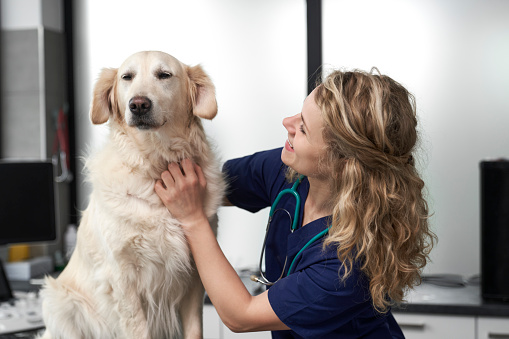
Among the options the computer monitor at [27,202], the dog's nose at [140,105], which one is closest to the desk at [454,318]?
the dog's nose at [140,105]

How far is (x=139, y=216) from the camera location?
1371mm

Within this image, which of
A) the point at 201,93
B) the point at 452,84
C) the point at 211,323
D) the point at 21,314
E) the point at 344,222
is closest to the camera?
the point at 344,222

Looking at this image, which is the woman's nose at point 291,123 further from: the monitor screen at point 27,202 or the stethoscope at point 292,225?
the monitor screen at point 27,202

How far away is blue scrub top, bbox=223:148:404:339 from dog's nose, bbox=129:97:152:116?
40 centimetres

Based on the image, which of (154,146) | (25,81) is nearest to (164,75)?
(154,146)

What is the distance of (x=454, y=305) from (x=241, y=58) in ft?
5.48

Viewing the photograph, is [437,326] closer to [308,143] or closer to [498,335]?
[498,335]

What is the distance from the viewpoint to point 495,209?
2281mm

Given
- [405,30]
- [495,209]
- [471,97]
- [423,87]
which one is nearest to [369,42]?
[405,30]

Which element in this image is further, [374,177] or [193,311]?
[193,311]

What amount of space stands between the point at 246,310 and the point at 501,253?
4.79 ft

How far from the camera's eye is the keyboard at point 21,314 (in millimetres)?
1923

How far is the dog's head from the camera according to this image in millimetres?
1342

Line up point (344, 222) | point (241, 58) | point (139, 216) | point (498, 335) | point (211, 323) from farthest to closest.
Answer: point (241, 58), point (211, 323), point (498, 335), point (139, 216), point (344, 222)
